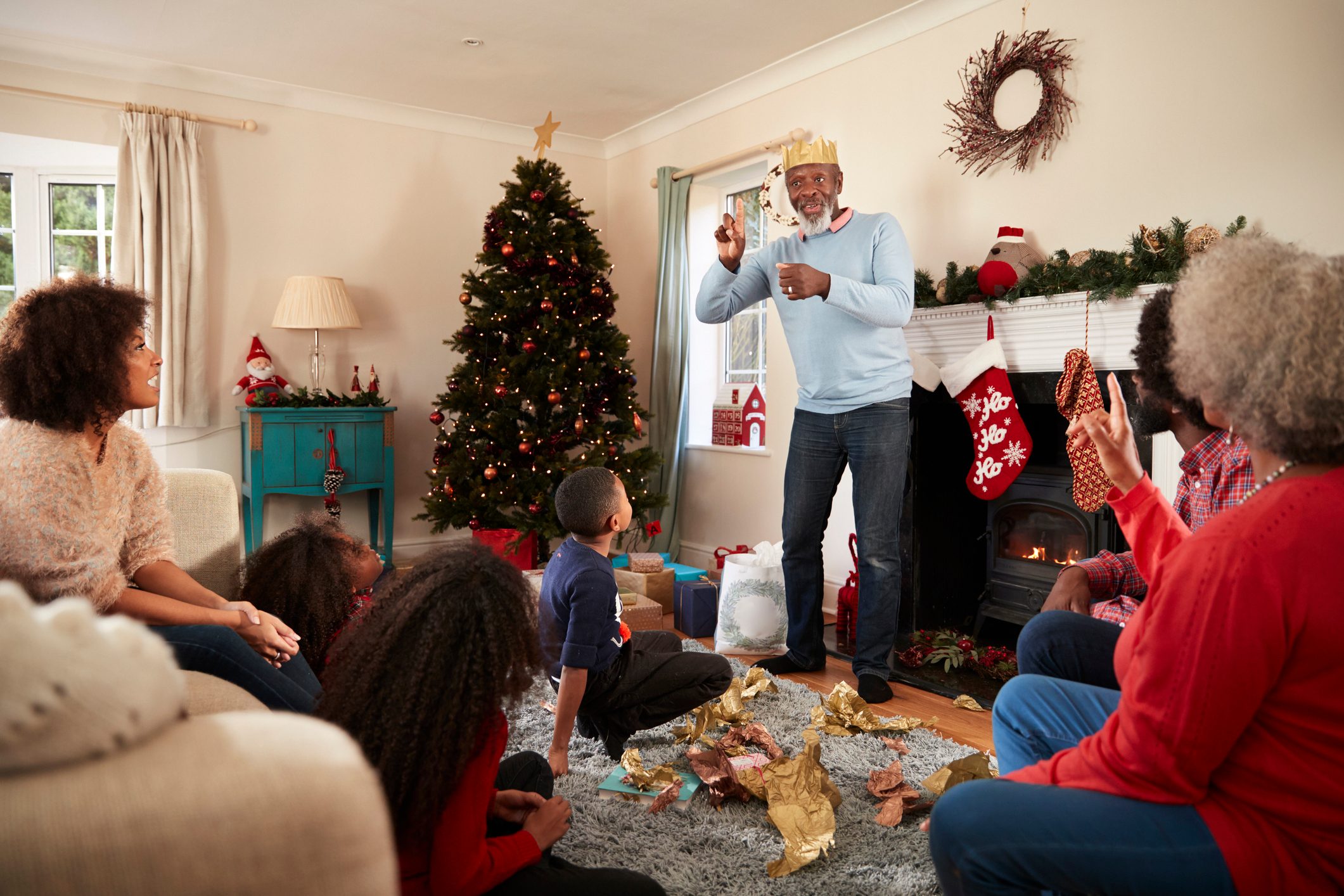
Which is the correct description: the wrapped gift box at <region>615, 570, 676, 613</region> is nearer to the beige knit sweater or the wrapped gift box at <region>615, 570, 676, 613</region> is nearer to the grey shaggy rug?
the grey shaggy rug

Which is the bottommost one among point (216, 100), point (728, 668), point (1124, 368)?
point (728, 668)

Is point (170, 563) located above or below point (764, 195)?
below

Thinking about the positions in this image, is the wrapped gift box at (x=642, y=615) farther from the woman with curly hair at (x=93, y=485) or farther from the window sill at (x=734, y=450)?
the woman with curly hair at (x=93, y=485)

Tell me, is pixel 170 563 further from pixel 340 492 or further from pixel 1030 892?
pixel 340 492

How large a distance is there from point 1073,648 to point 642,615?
2310 millimetres

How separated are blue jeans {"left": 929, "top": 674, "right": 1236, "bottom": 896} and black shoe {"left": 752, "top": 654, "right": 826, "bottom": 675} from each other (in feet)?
6.92

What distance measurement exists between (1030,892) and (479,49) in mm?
4075

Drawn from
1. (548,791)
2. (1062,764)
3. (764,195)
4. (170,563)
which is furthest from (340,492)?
(1062,764)

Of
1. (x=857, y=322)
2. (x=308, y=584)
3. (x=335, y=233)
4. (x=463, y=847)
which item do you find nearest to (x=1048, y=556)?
(x=857, y=322)

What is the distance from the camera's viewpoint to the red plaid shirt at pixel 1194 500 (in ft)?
5.61

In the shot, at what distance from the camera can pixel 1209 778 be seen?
939mm

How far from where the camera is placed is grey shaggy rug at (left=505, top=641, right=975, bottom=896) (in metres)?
1.74

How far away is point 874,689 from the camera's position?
2.87 metres

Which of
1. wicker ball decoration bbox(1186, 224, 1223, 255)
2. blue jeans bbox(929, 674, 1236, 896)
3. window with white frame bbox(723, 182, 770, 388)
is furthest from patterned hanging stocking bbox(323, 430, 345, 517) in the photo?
blue jeans bbox(929, 674, 1236, 896)
